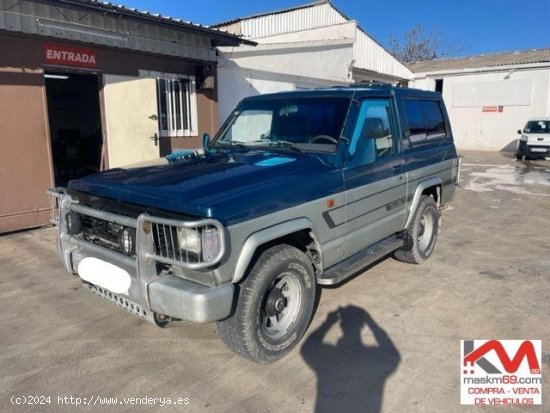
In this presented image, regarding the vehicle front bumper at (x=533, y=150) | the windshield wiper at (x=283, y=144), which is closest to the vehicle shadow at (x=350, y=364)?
the windshield wiper at (x=283, y=144)

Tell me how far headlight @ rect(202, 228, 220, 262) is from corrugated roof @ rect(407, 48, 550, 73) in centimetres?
2483

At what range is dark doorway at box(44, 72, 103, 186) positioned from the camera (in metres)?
11.3

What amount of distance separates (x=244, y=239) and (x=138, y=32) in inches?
254

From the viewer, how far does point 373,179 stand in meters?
4.15

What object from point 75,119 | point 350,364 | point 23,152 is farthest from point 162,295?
point 75,119

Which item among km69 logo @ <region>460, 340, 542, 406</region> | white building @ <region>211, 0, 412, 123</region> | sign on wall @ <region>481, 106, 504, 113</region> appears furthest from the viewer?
sign on wall @ <region>481, 106, 504, 113</region>

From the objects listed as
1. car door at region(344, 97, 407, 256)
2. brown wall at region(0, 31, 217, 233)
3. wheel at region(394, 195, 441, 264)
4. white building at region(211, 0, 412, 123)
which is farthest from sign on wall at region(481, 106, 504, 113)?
car door at region(344, 97, 407, 256)

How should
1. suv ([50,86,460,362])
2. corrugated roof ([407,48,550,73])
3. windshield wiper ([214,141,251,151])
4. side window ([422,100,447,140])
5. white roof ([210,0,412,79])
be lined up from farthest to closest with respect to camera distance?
corrugated roof ([407,48,550,73]), white roof ([210,0,412,79]), side window ([422,100,447,140]), windshield wiper ([214,141,251,151]), suv ([50,86,460,362])

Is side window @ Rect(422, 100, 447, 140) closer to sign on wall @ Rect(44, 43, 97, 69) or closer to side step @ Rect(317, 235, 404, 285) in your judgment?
Answer: side step @ Rect(317, 235, 404, 285)

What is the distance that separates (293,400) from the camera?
2.89 m

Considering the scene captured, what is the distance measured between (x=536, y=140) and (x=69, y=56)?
17.3m

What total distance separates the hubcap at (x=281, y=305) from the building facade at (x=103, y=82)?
5.29 meters

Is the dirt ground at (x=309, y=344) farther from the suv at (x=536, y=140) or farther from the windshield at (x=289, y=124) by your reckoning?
the suv at (x=536, y=140)

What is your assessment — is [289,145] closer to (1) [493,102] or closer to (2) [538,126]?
(2) [538,126]
